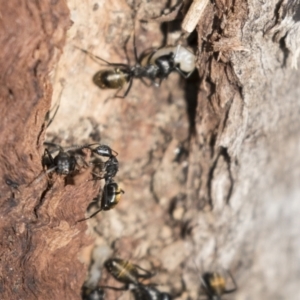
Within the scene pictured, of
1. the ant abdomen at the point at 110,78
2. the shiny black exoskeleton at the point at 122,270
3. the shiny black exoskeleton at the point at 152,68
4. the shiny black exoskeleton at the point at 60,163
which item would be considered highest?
the shiny black exoskeleton at the point at 152,68

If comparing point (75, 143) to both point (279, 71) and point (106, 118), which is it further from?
point (279, 71)

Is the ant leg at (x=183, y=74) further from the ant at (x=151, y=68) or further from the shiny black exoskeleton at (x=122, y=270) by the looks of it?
the shiny black exoskeleton at (x=122, y=270)

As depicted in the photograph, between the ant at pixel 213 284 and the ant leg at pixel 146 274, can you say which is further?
the ant at pixel 213 284

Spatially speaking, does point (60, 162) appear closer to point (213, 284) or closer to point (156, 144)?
point (156, 144)

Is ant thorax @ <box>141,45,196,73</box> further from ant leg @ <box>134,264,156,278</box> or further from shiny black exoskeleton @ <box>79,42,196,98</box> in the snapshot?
ant leg @ <box>134,264,156,278</box>

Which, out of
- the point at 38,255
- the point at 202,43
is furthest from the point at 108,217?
the point at 202,43

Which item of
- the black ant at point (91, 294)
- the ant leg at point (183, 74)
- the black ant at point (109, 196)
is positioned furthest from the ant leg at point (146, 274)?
the ant leg at point (183, 74)

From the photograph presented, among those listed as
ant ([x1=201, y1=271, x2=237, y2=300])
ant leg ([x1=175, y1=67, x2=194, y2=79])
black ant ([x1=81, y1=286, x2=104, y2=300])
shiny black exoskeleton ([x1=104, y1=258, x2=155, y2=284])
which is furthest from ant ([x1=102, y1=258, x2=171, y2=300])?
ant leg ([x1=175, y1=67, x2=194, y2=79])
